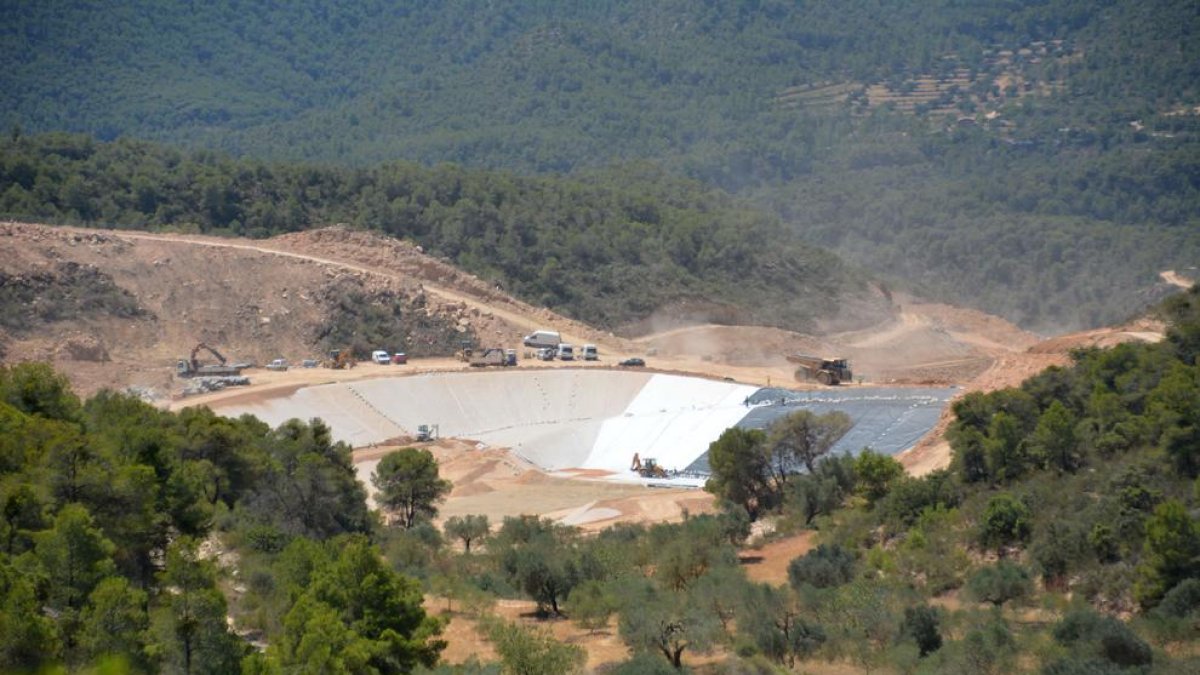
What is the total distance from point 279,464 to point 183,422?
2.57 meters

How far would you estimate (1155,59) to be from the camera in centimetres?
17412

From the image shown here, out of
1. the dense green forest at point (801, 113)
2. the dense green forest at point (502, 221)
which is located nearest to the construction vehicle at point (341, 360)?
the dense green forest at point (502, 221)

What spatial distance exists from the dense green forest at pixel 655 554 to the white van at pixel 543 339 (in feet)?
111

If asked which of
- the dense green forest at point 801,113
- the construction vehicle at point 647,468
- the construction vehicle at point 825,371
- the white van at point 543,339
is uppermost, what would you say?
the dense green forest at point 801,113

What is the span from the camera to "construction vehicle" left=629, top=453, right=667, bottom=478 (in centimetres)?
6569

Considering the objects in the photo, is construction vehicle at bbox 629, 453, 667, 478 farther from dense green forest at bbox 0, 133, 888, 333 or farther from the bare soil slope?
dense green forest at bbox 0, 133, 888, 333

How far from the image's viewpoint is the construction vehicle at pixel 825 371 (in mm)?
77938

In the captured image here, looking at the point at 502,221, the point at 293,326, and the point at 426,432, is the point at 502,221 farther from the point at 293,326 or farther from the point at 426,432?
the point at 426,432

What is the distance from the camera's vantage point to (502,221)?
104312 millimetres

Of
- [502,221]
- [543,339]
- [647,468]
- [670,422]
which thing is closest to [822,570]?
[647,468]

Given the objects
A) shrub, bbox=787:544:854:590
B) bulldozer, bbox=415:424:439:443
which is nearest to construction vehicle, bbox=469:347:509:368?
bulldozer, bbox=415:424:439:443

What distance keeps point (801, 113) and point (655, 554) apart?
464 feet

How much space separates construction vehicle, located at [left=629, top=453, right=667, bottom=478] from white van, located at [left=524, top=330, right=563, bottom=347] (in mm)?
17034

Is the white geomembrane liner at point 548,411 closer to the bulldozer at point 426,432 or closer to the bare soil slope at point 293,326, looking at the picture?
the bulldozer at point 426,432
